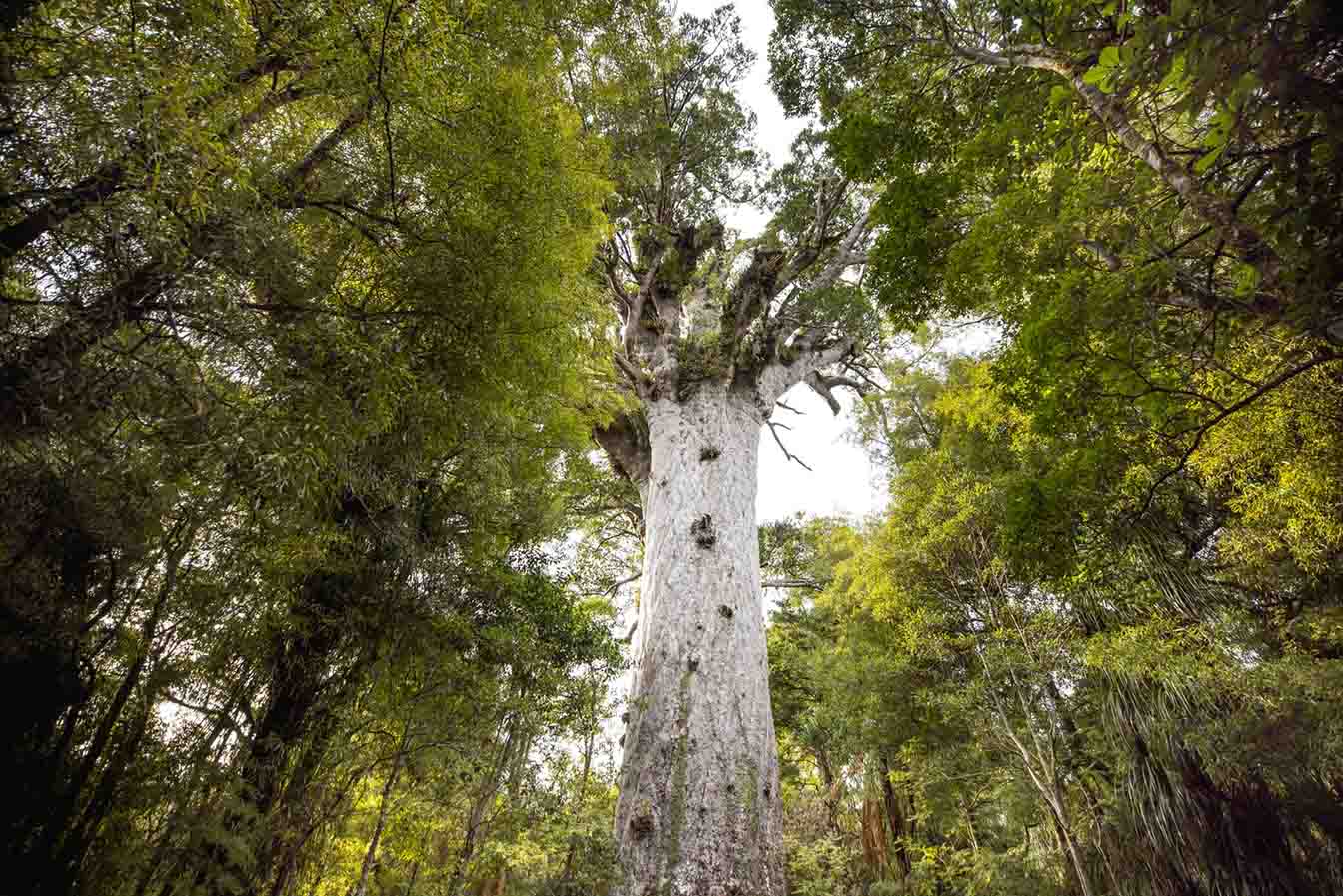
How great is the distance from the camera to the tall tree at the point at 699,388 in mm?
3076

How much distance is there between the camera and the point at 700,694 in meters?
3.46

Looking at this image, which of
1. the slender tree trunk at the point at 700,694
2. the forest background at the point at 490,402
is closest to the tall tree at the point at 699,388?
the slender tree trunk at the point at 700,694

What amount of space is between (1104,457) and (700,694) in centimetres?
311

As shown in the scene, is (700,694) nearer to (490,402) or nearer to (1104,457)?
(490,402)

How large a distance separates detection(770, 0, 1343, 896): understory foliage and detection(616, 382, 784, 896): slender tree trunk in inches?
77.8

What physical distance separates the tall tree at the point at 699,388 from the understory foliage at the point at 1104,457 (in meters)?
1.72

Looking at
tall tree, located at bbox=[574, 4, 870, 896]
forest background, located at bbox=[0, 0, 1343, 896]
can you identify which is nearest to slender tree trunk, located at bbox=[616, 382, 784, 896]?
tall tree, located at bbox=[574, 4, 870, 896]

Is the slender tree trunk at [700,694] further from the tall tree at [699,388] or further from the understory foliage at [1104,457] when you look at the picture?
the understory foliage at [1104,457]

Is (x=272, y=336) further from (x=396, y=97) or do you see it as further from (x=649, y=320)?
(x=649, y=320)

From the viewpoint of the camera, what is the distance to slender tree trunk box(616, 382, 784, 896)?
9.55ft

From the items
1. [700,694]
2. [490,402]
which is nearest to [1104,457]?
[700,694]

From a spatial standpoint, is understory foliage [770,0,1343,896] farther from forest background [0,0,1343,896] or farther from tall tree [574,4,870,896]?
tall tree [574,4,870,896]

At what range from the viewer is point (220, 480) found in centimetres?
216

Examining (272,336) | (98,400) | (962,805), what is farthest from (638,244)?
(962,805)
